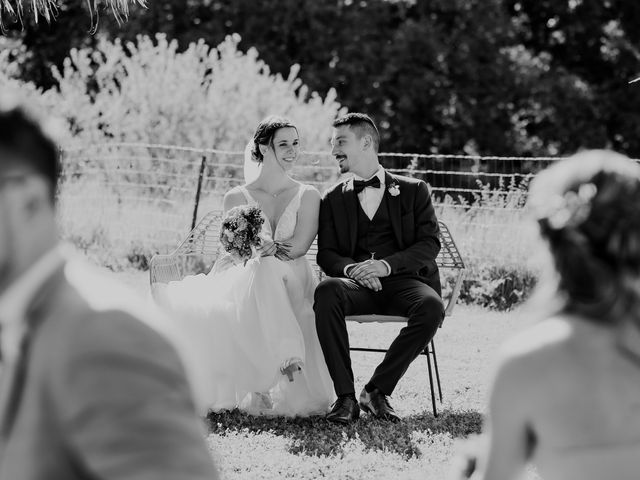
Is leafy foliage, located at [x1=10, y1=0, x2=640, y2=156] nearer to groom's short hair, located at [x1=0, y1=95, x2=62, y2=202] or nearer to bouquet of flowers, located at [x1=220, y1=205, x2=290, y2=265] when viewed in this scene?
bouquet of flowers, located at [x1=220, y1=205, x2=290, y2=265]

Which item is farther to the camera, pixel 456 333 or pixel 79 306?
pixel 456 333

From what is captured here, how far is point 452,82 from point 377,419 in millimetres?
18092

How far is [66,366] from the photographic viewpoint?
4.17ft

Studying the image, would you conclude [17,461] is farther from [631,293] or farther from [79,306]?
[631,293]

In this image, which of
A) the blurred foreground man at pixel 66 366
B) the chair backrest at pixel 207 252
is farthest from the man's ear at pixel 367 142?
the blurred foreground man at pixel 66 366

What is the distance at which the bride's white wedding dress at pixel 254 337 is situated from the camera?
564cm

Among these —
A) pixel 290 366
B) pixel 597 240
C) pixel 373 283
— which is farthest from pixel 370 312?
pixel 597 240

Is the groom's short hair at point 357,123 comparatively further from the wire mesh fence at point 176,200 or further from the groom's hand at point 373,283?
the wire mesh fence at point 176,200

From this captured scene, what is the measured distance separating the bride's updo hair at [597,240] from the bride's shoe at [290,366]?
3927 mm

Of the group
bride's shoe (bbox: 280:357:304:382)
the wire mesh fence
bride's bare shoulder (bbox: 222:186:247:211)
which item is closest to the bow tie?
bride's bare shoulder (bbox: 222:186:247:211)

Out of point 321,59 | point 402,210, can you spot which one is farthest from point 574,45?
point 402,210

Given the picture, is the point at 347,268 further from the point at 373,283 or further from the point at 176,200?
the point at 176,200

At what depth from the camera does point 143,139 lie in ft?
49.2

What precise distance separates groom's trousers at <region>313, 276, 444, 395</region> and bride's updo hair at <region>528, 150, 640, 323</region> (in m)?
3.82
